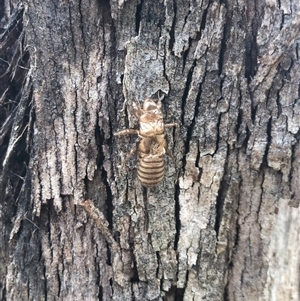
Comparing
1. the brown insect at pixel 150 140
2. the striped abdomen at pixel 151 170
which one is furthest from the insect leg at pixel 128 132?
the striped abdomen at pixel 151 170

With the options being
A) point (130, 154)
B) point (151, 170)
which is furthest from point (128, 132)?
point (151, 170)

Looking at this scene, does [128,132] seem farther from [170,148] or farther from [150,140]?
[170,148]

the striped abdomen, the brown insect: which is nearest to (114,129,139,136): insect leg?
the brown insect

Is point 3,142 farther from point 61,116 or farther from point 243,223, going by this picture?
point 243,223

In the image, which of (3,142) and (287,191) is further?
(3,142)

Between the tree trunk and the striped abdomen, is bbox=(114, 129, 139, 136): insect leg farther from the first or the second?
the striped abdomen

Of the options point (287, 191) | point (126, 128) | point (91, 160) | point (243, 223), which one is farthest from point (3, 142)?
point (287, 191)

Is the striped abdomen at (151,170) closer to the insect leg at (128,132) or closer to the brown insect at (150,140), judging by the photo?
the brown insect at (150,140)
